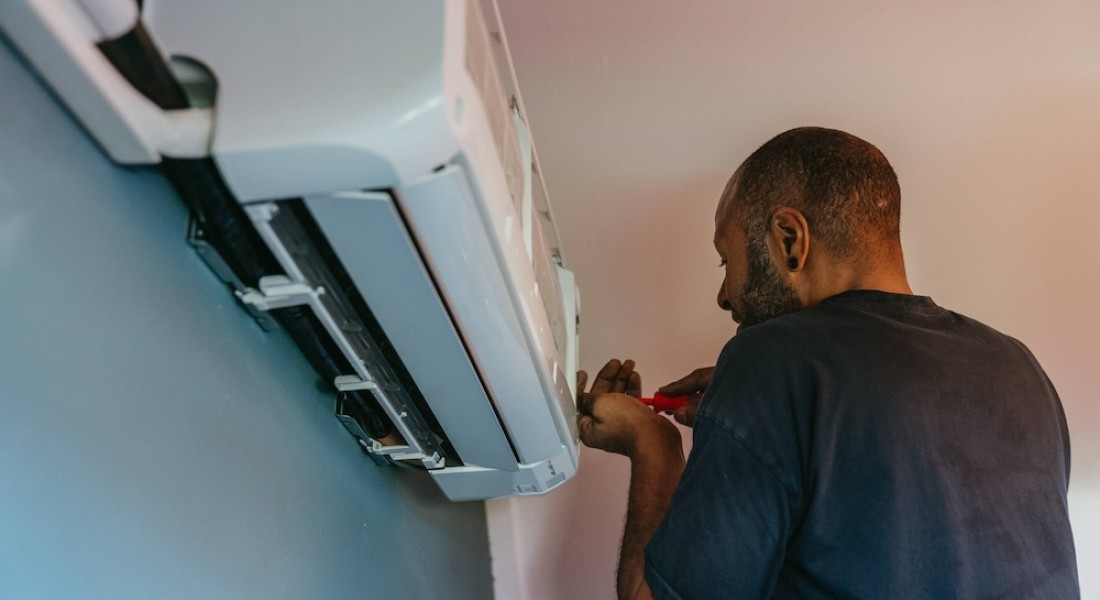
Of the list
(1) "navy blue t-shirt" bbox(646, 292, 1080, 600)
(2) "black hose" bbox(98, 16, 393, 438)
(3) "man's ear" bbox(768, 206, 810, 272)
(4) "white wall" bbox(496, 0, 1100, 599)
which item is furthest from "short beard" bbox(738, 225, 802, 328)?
(2) "black hose" bbox(98, 16, 393, 438)

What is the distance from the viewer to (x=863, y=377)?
33.6 inches

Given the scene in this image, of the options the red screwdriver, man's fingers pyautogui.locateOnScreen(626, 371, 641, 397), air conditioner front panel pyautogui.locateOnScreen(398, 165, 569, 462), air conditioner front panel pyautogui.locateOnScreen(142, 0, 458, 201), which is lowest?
man's fingers pyautogui.locateOnScreen(626, 371, 641, 397)

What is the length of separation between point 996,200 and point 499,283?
41.9 inches

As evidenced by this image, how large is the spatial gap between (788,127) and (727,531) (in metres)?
0.83

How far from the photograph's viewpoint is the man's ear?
3.29ft

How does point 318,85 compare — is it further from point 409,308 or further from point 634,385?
point 634,385

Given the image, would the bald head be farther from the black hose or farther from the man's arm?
the black hose

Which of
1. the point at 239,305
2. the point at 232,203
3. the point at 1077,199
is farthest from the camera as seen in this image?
the point at 1077,199

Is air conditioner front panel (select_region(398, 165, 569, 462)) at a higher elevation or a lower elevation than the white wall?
higher

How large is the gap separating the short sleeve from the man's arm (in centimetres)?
13

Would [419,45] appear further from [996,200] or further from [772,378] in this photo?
[996,200]

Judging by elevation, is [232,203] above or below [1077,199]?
above

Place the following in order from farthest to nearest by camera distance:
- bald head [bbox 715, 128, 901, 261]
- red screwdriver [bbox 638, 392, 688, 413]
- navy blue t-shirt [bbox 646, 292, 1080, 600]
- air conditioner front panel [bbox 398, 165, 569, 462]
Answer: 1. red screwdriver [bbox 638, 392, 688, 413]
2. bald head [bbox 715, 128, 901, 261]
3. navy blue t-shirt [bbox 646, 292, 1080, 600]
4. air conditioner front panel [bbox 398, 165, 569, 462]

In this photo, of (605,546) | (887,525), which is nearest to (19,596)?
(887,525)
